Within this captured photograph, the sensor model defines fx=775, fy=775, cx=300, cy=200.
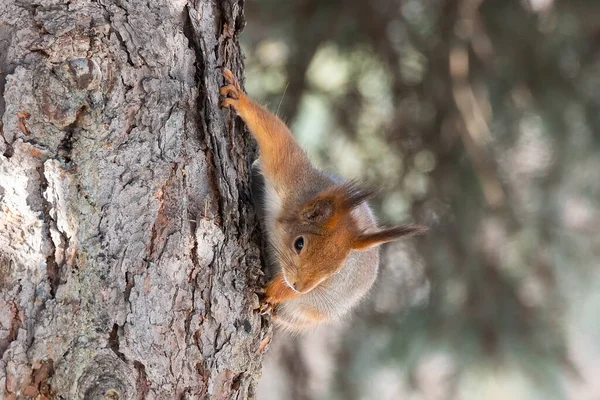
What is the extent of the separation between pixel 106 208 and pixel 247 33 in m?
1.51

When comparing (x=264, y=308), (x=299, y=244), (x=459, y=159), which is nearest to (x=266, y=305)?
(x=264, y=308)

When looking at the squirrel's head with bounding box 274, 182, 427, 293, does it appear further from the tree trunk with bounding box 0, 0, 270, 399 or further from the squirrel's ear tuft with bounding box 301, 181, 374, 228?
the tree trunk with bounding box 0, 0, 270, 399

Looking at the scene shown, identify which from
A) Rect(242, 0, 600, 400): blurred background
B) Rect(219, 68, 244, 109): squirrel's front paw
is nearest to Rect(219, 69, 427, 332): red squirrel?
Rect(219, 68, 244, 109): squirrel's front paw

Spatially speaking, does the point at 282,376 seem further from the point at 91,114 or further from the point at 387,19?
the point at 91,114

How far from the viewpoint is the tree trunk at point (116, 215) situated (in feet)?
3.66

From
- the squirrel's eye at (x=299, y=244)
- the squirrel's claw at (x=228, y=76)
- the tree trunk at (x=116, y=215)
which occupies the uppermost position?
the squirrel's claw at (x=228, y=76)

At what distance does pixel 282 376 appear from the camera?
263cm

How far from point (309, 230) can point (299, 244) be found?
1.9 inches

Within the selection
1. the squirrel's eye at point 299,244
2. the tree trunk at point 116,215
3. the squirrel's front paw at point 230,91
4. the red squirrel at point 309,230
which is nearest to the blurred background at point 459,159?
the red squirrel at point 309,230

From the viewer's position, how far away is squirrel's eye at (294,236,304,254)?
1.74 m

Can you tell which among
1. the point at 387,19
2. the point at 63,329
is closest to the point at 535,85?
the point at 387,19

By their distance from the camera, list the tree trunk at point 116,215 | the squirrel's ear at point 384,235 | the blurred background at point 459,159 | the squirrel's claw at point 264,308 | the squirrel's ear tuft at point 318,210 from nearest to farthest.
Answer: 1. the tree trunk at point 116,215
2. the squirrel's claw at point 264,308
3. the squirrel's ear at point 384,235
4. the squirrel's ear tuft at point 318,210
5. the blurred background at point 459,159

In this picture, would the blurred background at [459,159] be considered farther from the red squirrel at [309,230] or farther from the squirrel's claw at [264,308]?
the squirrel's claw at [264,308]

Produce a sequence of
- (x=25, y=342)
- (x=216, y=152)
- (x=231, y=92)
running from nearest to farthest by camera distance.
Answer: (x=25, y=342) → (x=216, y=152) → (x=231, y=92)
